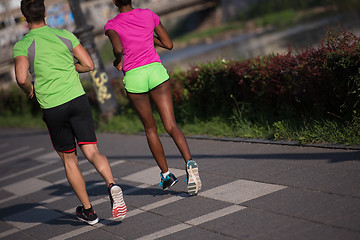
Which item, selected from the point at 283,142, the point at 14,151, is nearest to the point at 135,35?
the point at 283,142

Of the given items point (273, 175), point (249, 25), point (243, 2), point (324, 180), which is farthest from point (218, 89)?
point (243, 2)

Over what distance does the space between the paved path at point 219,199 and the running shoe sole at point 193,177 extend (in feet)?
0.35

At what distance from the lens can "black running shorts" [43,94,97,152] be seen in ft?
16.1

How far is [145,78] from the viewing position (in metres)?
5.20

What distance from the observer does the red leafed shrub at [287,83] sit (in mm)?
6145

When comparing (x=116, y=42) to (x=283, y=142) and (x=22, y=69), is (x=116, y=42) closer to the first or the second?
(x=22, y=69)

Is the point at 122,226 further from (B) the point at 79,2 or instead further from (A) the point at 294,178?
(B) the point at 79,2

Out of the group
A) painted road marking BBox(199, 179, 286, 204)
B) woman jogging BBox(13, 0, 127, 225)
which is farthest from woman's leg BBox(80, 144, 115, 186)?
painted road marking BBox(199, 179, 286, 204)

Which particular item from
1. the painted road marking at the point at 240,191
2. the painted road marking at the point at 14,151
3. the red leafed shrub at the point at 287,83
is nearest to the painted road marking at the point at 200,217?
the painted road marking at the point at 240,191

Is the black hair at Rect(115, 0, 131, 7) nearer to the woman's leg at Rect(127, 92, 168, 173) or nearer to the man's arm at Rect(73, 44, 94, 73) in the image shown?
the man's arm at Rect(73, 44, 94, 73)

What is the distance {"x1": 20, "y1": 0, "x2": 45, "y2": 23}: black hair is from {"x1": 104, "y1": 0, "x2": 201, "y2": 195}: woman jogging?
60 cm

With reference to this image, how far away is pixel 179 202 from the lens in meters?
5.34

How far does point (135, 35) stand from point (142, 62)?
25 cm

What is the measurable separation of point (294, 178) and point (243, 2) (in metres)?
36.2
